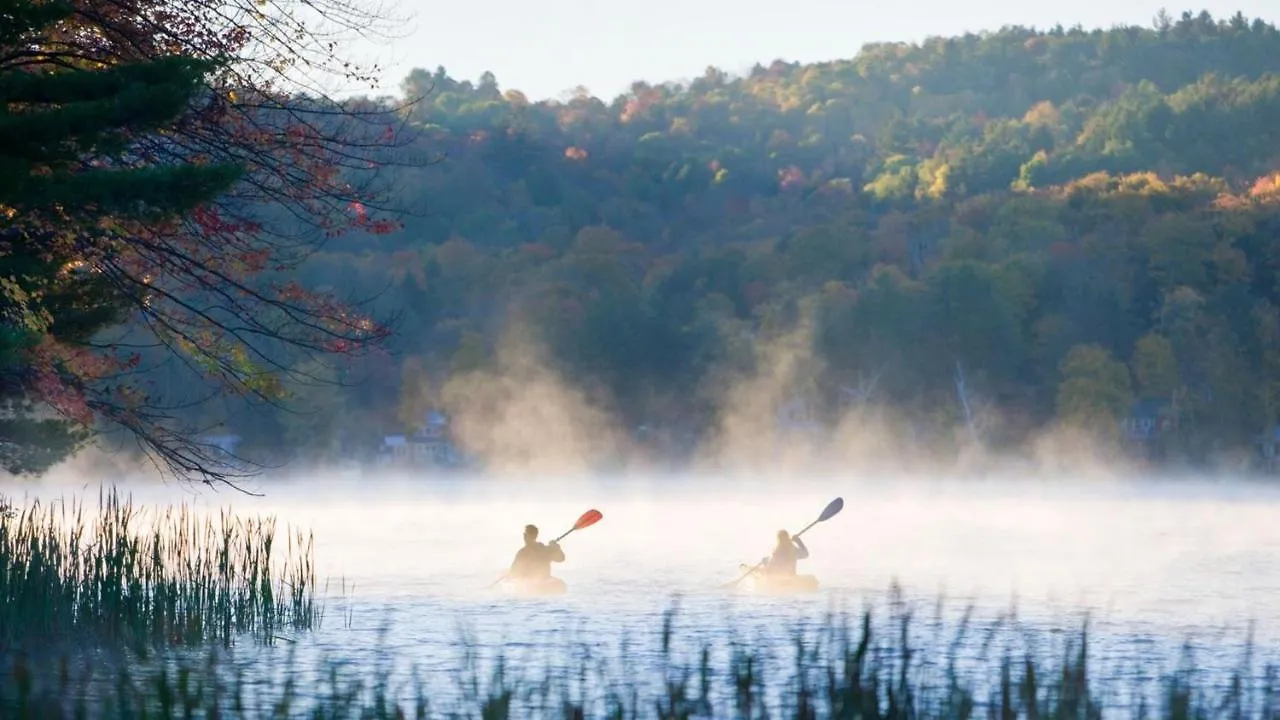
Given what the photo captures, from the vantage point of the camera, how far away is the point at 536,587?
75.6 ft

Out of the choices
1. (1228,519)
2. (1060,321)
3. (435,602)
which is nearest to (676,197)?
(1060,321)

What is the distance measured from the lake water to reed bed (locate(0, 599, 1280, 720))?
55 cm

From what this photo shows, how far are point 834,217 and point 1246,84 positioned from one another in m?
26.8

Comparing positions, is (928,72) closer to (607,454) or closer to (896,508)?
(607,454)

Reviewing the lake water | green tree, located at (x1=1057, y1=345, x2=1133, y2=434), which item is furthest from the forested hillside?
the lake water

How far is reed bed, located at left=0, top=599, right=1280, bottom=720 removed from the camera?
957 cm

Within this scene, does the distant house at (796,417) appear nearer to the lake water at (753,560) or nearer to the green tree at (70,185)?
the lake water at (753,560)

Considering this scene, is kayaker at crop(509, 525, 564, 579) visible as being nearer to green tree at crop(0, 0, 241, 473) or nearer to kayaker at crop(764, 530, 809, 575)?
kayaker at crop(764, 530, 809, 575)

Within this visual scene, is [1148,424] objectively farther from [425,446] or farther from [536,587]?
[536,587]

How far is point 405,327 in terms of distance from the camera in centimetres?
7850

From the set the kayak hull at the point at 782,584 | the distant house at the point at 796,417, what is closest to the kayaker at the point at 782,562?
the kayak hull at the point at 782,584

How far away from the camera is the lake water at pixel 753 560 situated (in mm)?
18016

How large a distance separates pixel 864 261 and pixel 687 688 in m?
70.0

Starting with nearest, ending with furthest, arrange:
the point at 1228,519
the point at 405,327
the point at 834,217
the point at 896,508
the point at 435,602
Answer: the point at 435,602 → the point at 1228,519 → the point at 896,508 → the point at 405,327 → the point at 834,217
